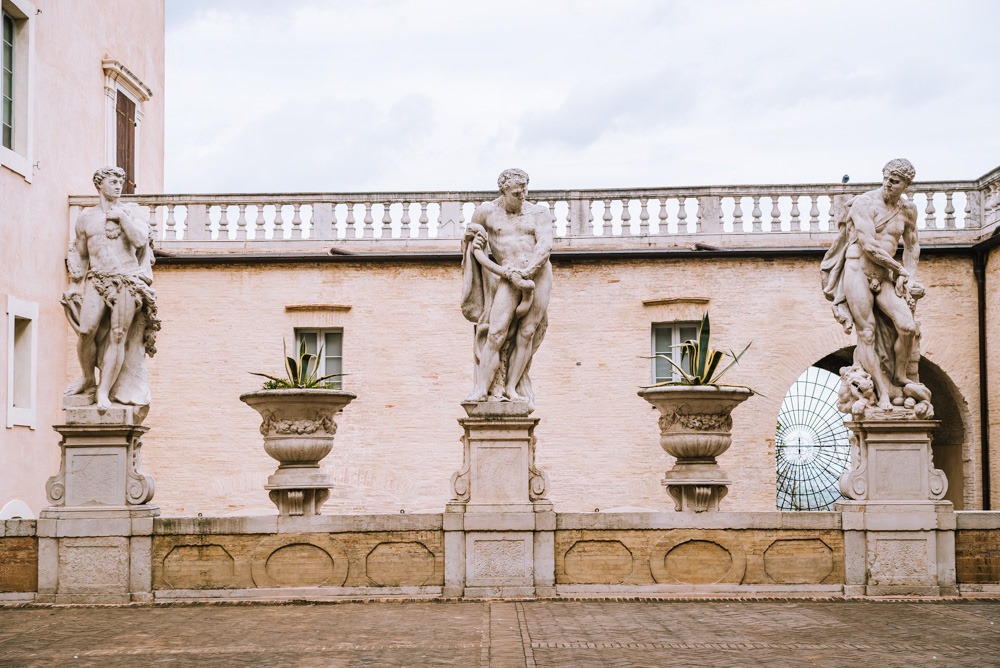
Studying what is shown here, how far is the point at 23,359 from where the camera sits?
19.6 meters

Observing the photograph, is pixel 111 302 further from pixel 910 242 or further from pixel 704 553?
pixel 910 242

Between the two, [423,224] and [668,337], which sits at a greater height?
[423,224]

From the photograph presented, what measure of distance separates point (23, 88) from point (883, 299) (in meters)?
14.0

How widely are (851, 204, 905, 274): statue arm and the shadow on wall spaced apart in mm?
9393

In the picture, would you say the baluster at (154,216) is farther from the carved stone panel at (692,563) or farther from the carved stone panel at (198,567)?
the carved stone panel at (692,563)

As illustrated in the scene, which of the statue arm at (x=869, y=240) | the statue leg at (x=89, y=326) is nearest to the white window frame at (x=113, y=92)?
the statue leg at (x=89, y=326)

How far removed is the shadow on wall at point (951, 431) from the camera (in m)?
20.1

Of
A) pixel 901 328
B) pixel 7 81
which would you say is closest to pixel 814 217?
pixel 901 328

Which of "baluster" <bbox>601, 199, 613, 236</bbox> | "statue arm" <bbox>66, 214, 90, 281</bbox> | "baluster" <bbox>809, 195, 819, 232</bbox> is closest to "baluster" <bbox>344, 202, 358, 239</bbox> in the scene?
"baluster" <bbox>601, 199, 613, 236</bbox>

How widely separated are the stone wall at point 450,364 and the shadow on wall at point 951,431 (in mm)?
59

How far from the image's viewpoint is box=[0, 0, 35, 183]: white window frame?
19406 mm

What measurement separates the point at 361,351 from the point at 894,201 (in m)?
11.0

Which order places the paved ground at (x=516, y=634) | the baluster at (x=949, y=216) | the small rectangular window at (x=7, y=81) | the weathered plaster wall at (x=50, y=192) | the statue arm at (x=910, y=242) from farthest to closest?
the baluster at (x=949, y=216), the small rectangular window at (x=7, y=81), the weathered plaster wall at (x=50, y=192), the statue arm at (x=910, y=242), the paved ground at (x=516, y=634)

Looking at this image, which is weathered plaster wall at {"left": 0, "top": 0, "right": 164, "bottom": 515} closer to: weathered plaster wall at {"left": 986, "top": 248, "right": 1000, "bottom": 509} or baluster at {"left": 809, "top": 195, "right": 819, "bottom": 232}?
baluster at {"left": 809, "top": 195, "right": 819, "bottom": 232}
